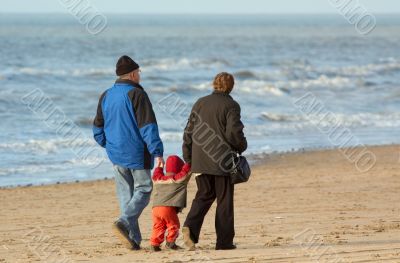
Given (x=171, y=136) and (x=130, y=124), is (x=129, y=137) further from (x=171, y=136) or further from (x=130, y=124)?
(x=171, y=136)

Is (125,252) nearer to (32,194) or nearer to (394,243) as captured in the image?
(394,243)

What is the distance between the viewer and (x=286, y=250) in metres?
8.26

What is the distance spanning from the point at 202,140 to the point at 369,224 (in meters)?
2.51

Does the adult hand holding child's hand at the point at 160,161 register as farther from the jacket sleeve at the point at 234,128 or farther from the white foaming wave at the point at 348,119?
the white foaming wave at the point at 348,119

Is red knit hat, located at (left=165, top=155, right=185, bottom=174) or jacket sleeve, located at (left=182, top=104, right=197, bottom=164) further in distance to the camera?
red knit hat, located at (left=165, top=155, right=185, bottom=174)

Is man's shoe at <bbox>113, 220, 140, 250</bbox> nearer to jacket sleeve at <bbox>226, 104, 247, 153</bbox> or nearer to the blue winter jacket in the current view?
the blue winter jacket

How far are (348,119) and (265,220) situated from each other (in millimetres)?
12933

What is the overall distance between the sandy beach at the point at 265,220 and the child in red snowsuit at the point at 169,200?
0.19 meters

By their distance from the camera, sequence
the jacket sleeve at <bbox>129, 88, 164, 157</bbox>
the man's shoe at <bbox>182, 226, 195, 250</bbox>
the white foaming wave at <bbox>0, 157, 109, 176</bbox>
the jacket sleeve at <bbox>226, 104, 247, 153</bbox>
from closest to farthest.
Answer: the jacket sleeve at <bbox>129, 88, 164, 157</bbox> → the jacket sleeve at <bbox>226, 104, 247, 153</bbox> → the man's shoe at <bbox>182, 226, 195, 250</bbox> → the white foaming wave at <bbox>0, 157, 109, 176</bbox>

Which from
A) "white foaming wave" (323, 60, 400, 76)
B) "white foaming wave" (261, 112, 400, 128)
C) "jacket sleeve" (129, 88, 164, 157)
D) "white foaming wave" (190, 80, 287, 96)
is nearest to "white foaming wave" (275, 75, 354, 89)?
"white foaming wave" (190, 80, 287, 96)

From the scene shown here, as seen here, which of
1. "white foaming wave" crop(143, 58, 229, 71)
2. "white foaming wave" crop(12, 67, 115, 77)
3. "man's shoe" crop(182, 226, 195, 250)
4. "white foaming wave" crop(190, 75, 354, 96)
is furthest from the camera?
"white foaming wave" crop(143, 58, 229, 71)

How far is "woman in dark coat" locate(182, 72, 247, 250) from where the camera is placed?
819 centimetres

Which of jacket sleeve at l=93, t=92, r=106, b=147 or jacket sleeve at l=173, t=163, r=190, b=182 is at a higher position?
jacket sleeve at l=93, t=92, r=106, b=147

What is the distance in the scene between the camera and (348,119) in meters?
22.8
